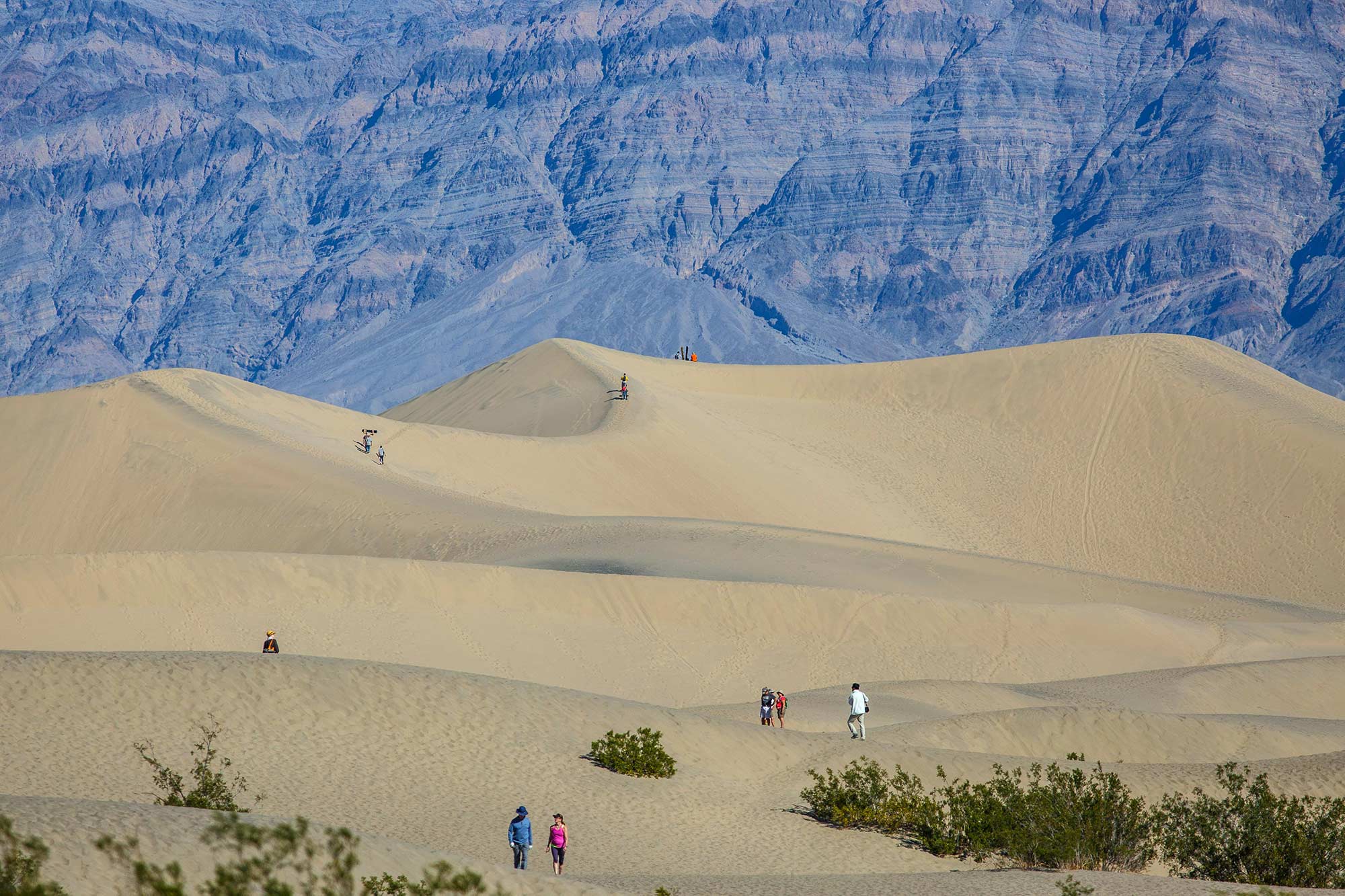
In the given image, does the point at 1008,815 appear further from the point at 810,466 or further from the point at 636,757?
the point at 810,466

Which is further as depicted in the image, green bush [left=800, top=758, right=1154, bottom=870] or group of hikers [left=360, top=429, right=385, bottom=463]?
group of hikers [left=360, top=429, right=385, bottom=463]

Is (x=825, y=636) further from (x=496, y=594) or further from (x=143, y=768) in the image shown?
(x=143, y=768)

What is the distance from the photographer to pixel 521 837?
14.1m

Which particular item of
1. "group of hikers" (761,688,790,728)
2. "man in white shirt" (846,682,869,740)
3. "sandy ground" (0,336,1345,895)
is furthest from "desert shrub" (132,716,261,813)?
"man in white shirt" (846,682,869,740)

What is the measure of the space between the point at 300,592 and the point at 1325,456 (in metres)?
36.9

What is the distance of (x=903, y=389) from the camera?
63031 millimetres

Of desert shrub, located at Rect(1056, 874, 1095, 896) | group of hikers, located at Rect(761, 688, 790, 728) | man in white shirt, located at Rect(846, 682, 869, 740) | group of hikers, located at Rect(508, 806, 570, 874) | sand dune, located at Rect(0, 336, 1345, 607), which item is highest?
sand dune, located at Rect(0, 336, 1345, 607)

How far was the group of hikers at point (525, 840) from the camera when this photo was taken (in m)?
14.1

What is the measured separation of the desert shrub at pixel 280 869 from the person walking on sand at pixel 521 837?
8.76ft

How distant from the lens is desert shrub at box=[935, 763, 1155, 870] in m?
15.1

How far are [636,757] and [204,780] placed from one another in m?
4.89

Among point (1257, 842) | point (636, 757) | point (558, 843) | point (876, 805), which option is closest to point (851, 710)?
point (636, 757)

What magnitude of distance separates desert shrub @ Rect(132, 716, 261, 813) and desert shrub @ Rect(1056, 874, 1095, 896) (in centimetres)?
638

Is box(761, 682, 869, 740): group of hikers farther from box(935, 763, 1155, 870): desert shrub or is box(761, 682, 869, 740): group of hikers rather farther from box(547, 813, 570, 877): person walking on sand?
box(547, 813, 570, 877): person walking on sand
